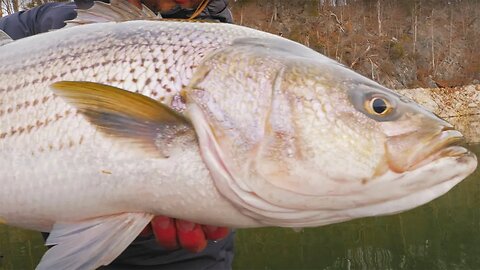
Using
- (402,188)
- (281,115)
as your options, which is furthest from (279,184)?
(402,188)

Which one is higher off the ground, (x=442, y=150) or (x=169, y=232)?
(x=442, y=150)

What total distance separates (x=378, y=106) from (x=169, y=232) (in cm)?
92

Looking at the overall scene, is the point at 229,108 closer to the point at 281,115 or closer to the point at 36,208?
the point at 281,115

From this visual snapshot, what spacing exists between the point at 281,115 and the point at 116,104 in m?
0.57

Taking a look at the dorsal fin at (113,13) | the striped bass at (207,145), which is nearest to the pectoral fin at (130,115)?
the striped bass at (207,145)

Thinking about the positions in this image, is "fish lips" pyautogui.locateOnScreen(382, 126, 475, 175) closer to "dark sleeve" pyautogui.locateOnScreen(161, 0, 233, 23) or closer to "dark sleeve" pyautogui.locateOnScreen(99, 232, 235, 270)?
"dark sleeve" pyautogui.locateOnScreen(99, 232, 235, 270)

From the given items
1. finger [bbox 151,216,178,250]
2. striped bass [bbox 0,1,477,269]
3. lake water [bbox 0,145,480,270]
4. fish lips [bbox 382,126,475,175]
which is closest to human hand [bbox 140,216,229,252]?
finger [bbox 151,216,178,250]

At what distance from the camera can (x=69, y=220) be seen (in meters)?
2.09

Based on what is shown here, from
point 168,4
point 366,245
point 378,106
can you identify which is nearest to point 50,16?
point 168,4

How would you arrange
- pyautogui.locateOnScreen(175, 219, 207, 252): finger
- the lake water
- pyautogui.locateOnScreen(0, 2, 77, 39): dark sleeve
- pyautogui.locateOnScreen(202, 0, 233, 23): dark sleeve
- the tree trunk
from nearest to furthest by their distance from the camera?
1. pyautogui.locateOnScreen(175, 219, 207, 252): finger
2. pyautogui.locateOnScreen(0, 2, 77, 39): dark sleeve
3. pyautogui.locateOnScreen(202, 0, 233, 23): dark sleeve
4. the lake water
5. the tree trunk

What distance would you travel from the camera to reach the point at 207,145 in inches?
77.1

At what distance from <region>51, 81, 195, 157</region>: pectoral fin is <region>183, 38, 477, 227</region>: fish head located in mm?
90

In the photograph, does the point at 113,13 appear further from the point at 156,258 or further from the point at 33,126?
the point at 156,258

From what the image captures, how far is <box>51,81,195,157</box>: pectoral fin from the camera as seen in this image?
1.94 m
